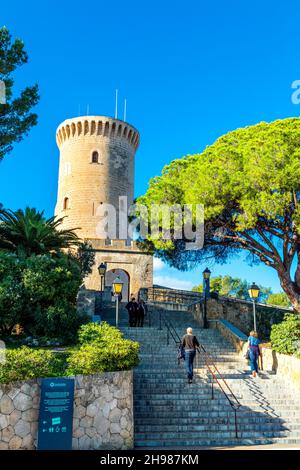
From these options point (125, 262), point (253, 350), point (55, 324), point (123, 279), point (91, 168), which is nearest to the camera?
point (253, 350)

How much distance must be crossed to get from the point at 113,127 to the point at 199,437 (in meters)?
29.1

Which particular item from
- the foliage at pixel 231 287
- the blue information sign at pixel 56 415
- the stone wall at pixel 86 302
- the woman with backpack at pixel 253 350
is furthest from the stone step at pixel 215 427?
the foliage at pixel 231 287

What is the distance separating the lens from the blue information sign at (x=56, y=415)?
7.05 metres

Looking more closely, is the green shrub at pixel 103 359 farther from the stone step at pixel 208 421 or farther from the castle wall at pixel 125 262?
the castle wall at pixel 125 262

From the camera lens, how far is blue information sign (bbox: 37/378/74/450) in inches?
277

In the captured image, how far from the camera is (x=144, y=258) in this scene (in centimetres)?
2667

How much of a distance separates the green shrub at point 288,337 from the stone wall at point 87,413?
5.47 m

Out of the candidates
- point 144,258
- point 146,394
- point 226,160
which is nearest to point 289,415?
point 146,394

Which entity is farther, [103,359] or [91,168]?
[91,168]

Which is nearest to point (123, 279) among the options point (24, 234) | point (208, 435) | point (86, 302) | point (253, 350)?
point (86, 302)

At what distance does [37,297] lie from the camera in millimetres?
13023

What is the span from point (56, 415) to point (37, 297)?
6245 millimetres

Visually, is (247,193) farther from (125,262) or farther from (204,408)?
(125,262)

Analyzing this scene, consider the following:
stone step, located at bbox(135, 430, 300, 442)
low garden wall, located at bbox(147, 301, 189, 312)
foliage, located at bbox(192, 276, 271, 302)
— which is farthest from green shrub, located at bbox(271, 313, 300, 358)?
foliage, located at bbox(192, 276, 271, 302)
